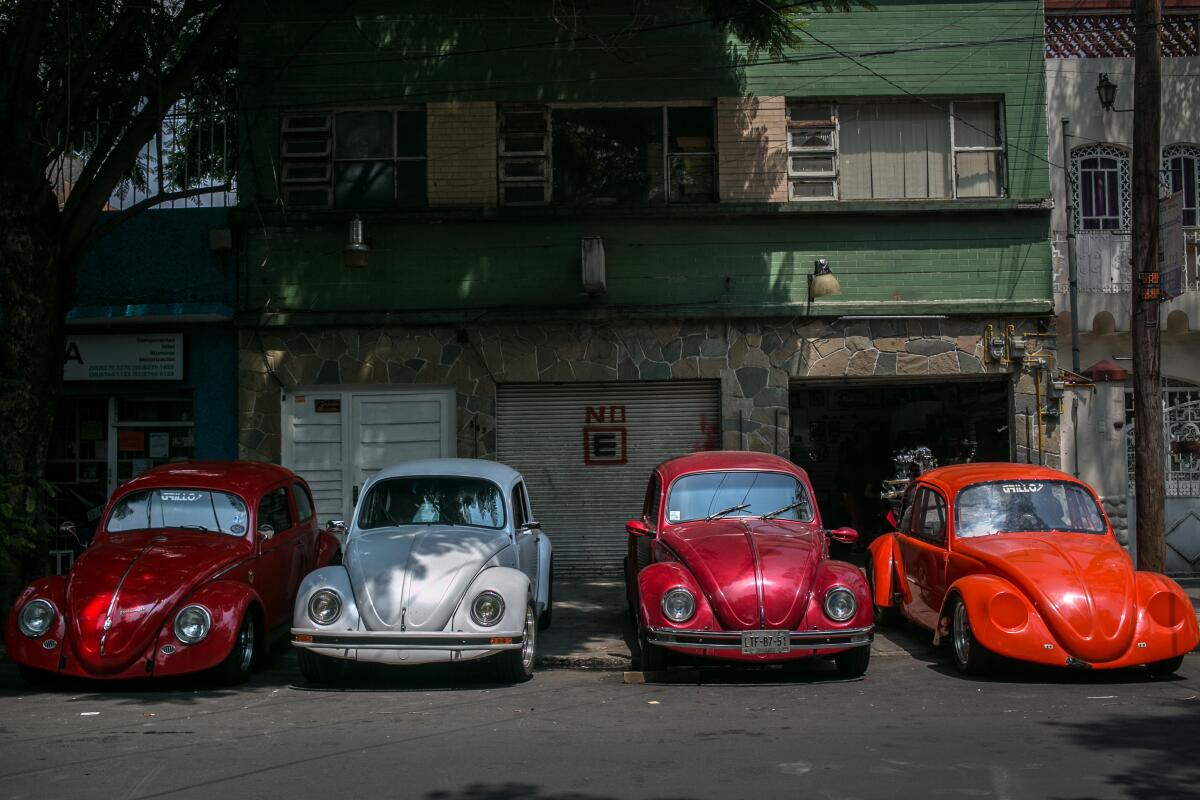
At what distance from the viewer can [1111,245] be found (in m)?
15.4

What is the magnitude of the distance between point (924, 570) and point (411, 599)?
4564 mm

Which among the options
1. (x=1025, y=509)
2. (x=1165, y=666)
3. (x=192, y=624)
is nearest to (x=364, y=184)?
(x=192, y=624)

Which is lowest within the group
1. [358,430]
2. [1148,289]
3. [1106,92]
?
[358,430]

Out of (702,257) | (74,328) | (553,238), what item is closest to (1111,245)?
(702,257)

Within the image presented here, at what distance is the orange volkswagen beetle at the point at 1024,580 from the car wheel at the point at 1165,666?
1 cm

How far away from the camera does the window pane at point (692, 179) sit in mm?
14664

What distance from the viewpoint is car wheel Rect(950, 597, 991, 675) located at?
837cm

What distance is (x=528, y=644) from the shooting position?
8797 mm

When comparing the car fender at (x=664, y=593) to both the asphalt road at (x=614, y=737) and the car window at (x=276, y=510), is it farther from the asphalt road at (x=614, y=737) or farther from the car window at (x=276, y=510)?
the car window at (x=276, y=510)

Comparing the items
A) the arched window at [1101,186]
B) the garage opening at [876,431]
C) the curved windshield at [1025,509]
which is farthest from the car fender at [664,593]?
the arched window at [1101,186]

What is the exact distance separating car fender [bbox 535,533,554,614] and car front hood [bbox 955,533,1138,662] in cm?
387

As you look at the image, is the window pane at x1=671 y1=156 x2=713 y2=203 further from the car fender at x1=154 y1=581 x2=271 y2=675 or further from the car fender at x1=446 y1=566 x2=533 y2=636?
the car fender at x1=154 y1=581 x2=271 y2=675

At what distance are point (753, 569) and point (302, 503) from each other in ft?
16.1

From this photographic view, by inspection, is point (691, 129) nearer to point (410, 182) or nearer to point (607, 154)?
point (607, 154)
